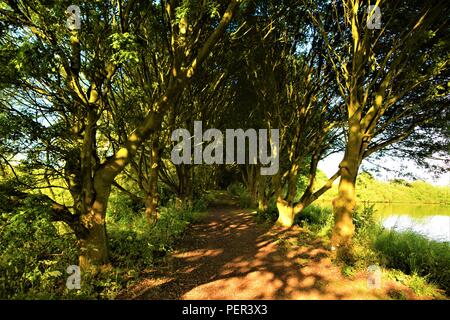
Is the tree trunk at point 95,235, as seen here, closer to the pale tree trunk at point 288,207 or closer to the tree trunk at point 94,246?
the tree trunk at point 94,246

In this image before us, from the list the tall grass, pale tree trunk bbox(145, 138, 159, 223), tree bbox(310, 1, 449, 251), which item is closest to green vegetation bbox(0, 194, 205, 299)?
pale tree trunk bbox(145, 138, 159, 223)

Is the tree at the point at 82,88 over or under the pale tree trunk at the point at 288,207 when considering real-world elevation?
over

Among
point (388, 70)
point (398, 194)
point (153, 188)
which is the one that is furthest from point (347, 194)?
point (398, 194)

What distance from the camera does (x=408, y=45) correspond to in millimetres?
7305

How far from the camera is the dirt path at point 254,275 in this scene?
5.47 meters

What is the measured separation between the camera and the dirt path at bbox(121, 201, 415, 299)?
5.47 m

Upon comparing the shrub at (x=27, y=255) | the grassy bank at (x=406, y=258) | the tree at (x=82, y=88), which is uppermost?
the tree at (x=82, y=88)

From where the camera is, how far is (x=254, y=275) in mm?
6406

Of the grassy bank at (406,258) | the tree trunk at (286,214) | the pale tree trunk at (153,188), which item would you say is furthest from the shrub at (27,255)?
the tree trunk at (286,214)

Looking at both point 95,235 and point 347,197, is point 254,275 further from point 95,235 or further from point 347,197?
point 95,235

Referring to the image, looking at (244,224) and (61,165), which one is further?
(244,224)
